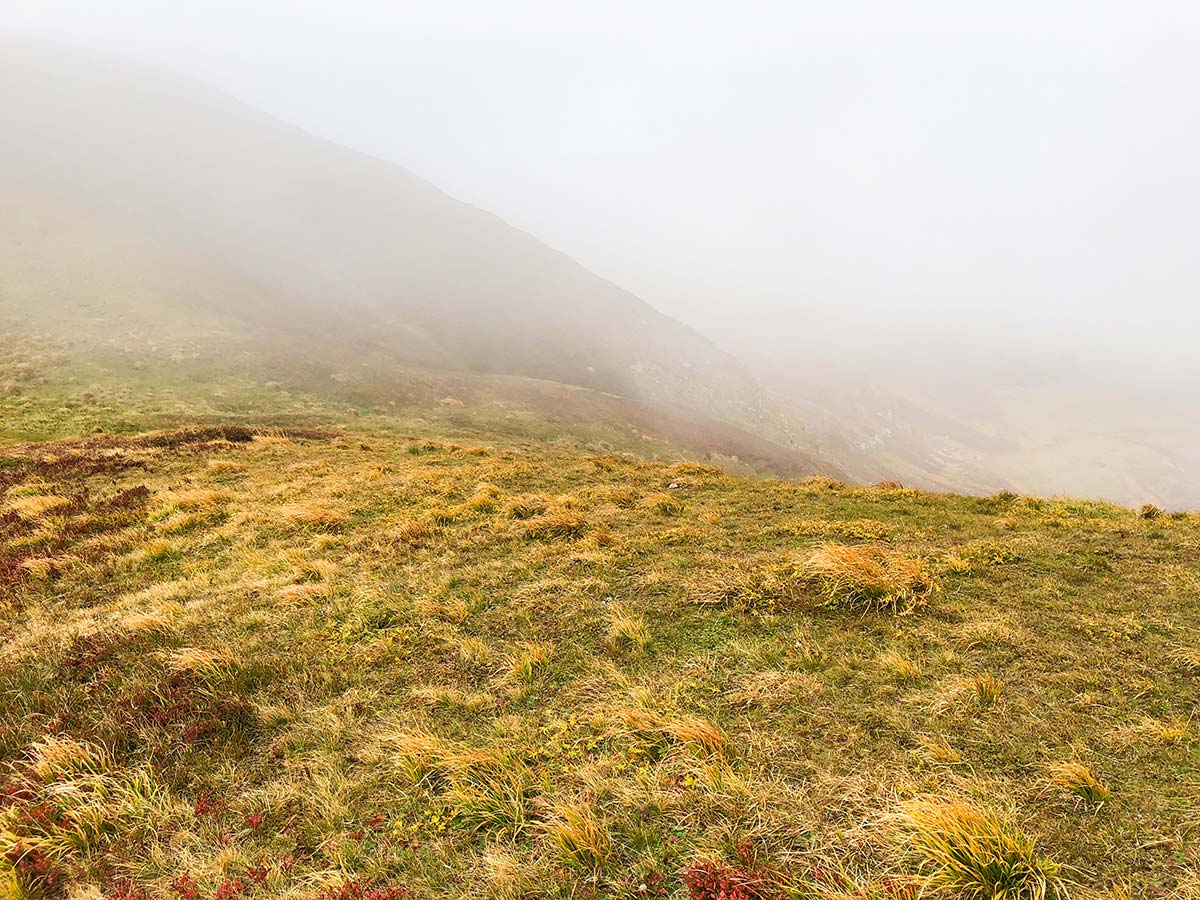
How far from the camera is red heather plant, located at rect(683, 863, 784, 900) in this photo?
3543mm

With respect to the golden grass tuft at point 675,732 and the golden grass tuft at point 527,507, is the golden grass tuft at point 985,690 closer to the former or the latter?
the golden grass tuft at point 675,732

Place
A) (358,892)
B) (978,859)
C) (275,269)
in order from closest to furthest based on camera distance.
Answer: (978,859), (358,892), (275,269)

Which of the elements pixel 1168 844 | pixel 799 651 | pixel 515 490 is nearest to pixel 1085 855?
pixel 1168 844

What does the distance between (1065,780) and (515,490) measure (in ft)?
46.5

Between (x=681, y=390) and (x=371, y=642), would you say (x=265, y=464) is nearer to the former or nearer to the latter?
(x=371, y=642)

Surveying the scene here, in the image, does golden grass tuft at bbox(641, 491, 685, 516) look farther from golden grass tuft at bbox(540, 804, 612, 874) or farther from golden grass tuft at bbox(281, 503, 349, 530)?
golden grass tuft at bbox(540, 804, 612, 874)

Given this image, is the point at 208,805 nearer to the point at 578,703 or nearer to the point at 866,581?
the point at 578,703

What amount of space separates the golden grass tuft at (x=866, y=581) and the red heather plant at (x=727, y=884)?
15.3 feet

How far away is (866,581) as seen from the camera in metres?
7.59

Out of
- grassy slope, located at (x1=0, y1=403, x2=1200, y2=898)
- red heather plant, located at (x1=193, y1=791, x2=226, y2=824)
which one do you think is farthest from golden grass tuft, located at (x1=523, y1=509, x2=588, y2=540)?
red heather plant, located at (x1=193, y1=791, x2=226, y2=824)

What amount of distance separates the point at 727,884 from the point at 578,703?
255 centimetres

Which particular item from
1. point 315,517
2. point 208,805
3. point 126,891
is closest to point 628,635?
point 208,805

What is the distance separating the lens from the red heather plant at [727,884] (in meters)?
3.54

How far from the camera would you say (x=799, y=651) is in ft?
21.3
